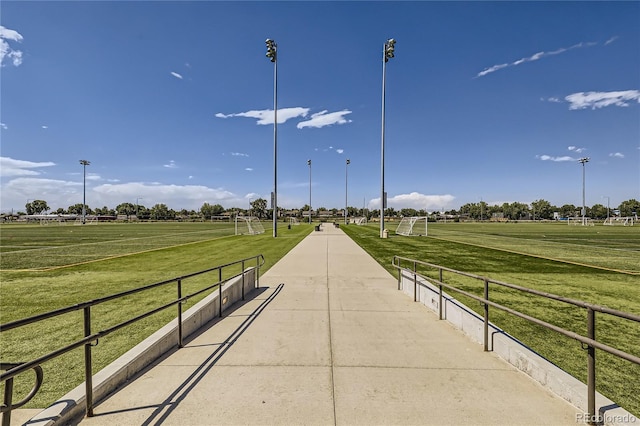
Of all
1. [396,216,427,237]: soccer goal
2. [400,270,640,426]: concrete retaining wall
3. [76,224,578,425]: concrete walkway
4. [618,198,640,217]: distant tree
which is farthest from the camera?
[618,198,640,217]: distant tree

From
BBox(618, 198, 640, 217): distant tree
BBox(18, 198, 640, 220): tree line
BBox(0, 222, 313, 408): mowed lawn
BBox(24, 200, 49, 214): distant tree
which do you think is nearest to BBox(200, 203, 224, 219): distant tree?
BBox(18, 198, 640, 220): tree line

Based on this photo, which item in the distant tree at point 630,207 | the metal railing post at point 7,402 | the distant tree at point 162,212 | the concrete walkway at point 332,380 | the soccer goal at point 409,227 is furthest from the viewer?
the distant tree at point 162,212

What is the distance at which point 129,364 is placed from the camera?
3.67 metres

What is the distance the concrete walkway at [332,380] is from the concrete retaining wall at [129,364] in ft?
0.46

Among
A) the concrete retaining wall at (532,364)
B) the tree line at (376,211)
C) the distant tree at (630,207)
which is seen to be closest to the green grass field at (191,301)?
the concrete retaining wall at (532,364)

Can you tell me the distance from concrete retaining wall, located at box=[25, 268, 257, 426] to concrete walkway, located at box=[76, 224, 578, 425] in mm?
141

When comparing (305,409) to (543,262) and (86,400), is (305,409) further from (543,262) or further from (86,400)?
(543,262)

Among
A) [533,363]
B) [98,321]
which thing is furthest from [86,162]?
[533,363]

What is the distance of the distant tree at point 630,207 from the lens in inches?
6043

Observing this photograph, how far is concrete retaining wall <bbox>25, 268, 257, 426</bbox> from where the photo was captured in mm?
2804

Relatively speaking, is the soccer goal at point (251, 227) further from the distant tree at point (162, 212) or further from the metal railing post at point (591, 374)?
the distant tree at point (162, 212)

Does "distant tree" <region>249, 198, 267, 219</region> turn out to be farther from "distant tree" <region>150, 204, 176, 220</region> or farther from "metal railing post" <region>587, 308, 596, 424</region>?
"metal railing post" <region>587, 308, 596, 424</region>

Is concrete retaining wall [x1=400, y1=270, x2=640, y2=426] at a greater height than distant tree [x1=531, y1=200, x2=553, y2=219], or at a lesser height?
lesser

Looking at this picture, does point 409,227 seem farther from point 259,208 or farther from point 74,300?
point 259,208
